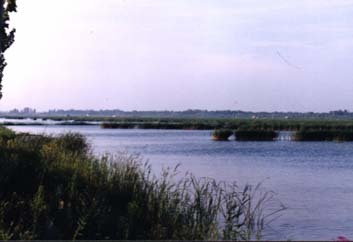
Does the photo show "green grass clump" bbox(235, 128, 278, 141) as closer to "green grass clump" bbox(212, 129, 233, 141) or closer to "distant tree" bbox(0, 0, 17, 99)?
"green grass clump" bbox(212, 129, 233, 141)

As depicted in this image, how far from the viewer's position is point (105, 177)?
52.6 ft

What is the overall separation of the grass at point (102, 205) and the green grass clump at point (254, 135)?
2075 inches

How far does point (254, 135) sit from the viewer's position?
71.2 meters

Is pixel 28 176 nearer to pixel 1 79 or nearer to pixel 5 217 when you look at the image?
pixel 5 217

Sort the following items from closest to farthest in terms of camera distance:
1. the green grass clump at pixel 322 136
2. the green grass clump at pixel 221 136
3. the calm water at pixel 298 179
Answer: the calm water at pixel 298 179 < the green grass clump at pixel 322 136 < the green grass clump at pixel 221 136

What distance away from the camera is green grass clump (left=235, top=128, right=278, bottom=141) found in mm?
70375

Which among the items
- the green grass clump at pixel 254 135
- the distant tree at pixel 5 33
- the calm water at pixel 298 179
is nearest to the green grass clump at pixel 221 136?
the green grass clump at pixel 254 135

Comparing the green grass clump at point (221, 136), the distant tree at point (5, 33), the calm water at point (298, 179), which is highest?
the distant tree at point (5, 33)

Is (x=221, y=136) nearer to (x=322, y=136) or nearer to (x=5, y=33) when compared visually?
(x=322, y=136)

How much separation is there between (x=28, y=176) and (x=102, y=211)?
2.90 m

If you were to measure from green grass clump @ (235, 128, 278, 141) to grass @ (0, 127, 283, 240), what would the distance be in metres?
52.7

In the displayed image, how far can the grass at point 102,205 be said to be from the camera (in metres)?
11.6

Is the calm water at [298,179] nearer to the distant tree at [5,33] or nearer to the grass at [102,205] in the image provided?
the grass at [102,205]

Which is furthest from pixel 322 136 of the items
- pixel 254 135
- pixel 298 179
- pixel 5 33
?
pixel 5 33
